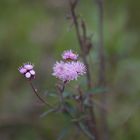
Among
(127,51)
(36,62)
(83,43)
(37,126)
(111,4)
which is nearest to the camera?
(83,43)

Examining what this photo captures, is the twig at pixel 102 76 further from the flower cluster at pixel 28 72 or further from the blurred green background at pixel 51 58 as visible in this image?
the flower cluster at pixel 28 72

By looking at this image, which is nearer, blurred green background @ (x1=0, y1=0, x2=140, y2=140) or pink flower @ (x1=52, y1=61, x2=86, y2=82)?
pink flower @ (x1=52, y1=61, x2=86, y2=82)

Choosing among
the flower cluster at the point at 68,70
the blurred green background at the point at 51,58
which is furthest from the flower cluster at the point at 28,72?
the blurred green background at the point at 51,58

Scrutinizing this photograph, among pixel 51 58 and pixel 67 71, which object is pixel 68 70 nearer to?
pixel 67 71

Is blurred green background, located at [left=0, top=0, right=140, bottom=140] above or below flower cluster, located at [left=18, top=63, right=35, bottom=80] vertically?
above

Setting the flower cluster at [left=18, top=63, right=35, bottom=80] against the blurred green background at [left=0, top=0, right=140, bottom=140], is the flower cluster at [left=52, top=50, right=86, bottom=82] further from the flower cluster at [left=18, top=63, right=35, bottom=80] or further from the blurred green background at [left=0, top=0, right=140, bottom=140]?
the blurred green background at [left=0, top=0, right=140, bottom=140]

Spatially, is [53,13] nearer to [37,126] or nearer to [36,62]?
[36,62]

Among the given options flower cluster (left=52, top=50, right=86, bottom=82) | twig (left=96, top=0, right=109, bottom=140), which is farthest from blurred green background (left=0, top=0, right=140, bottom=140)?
flower cluster (left=52, top=50, right=86, bottom=82)

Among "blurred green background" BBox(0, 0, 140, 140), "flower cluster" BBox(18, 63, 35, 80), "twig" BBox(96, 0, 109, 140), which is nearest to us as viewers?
"flower cluster" BBox(18, 63, 35, 80)

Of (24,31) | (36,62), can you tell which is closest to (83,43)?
(36,62)
